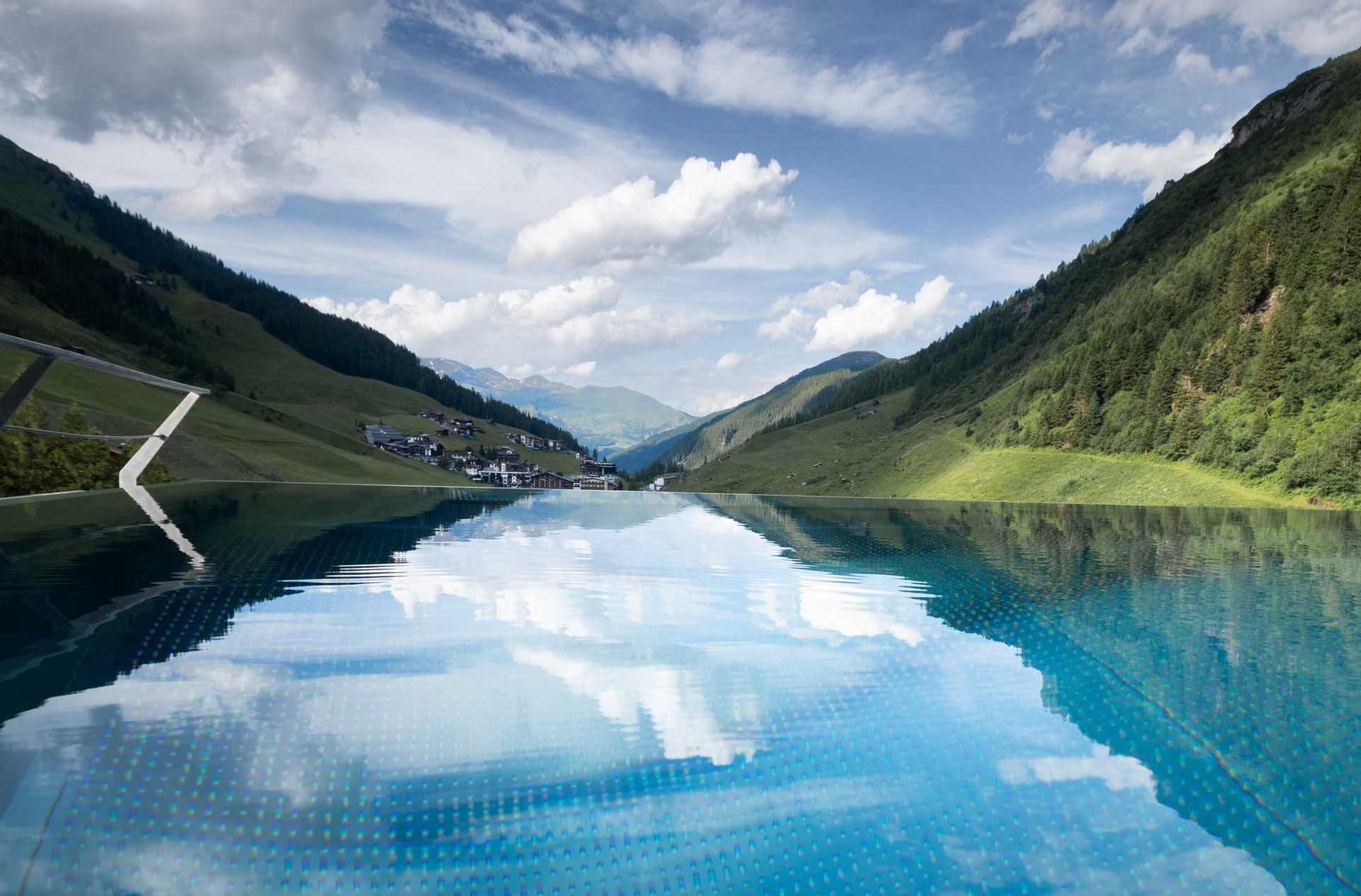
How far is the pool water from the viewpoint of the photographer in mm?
5711

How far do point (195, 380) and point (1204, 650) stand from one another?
479ft

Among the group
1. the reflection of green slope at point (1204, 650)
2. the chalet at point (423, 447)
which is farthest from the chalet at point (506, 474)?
the reflection of green slope at point (1204, 650)

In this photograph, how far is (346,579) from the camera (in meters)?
17.0

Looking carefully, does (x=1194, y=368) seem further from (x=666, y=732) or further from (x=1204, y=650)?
(x=666, y=732)

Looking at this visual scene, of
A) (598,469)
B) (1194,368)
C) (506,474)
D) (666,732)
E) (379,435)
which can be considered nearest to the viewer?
(666,732)

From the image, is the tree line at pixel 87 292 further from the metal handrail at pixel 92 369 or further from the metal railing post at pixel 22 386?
the metal railing post at pixel 22 386

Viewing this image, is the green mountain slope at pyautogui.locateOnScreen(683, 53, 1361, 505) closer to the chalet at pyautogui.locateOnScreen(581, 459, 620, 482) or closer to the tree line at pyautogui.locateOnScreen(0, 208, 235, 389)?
the chalet at pyautogui.locateOnScreen(581, 459, 620, 482)

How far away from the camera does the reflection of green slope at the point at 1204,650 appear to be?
670 centimetres

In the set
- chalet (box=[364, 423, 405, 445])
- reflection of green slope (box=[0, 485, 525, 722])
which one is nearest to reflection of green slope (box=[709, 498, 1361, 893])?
reflection of green slope (box=[0, 485, 525, 722])

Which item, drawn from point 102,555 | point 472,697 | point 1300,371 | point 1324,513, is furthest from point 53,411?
point 1300,371

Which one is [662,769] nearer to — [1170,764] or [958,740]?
[958,740]

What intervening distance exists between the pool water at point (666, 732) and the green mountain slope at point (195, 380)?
35621 mm

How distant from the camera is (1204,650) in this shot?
38.2 ft

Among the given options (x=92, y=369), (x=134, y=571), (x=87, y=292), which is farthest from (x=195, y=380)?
(x=134, y=571)
